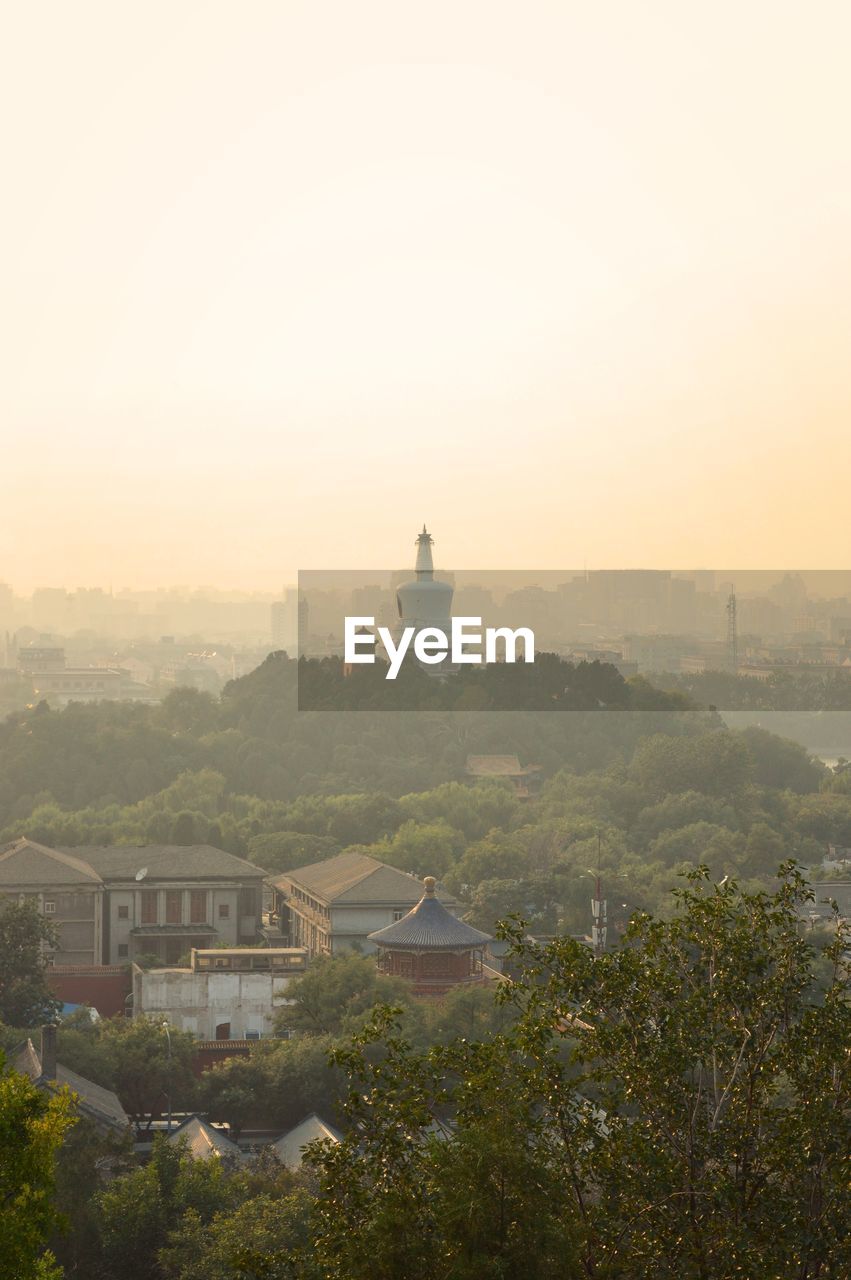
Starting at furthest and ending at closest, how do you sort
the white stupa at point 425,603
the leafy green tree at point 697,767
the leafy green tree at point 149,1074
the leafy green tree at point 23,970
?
the white stupa at point 425,603, the leafy green tree at point 697,767, the leafy green tree at point 23,970, the leafy green tree at point 149,1074

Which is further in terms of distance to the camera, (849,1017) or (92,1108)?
(92,1108)

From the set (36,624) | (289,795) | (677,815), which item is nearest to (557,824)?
(677,815)

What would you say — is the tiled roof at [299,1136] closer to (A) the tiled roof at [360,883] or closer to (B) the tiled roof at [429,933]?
(B) the tiled roof at [429,933]

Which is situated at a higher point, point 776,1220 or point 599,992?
point 599,992

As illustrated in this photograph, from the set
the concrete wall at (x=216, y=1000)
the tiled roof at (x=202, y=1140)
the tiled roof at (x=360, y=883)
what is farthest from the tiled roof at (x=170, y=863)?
the tiled roof at (x=202, y=1140)

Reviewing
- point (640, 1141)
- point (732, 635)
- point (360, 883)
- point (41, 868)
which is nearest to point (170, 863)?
point (41, 868)

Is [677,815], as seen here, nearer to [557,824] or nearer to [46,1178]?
[557,824]

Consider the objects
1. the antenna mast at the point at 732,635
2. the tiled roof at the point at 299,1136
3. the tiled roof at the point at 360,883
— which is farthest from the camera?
the antenna mast at the point at 732,635
